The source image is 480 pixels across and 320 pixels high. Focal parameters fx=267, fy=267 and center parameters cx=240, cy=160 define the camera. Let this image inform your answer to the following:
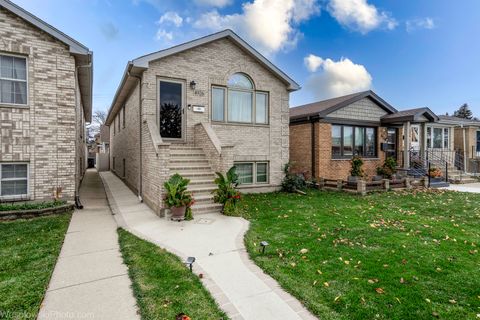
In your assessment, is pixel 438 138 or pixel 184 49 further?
pixel 438 138

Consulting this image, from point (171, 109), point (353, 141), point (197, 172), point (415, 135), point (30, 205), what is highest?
point (171, 109)

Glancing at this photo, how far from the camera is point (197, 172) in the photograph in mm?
8906

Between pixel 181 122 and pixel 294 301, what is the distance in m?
8.31

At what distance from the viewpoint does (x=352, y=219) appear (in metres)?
7.13

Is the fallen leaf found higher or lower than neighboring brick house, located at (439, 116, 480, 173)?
lower

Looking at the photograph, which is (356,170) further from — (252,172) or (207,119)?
(207,119)

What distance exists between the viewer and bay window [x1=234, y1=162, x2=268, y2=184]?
37.2 feet

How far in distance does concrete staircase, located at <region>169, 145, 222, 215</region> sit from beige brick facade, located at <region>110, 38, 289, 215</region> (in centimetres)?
28

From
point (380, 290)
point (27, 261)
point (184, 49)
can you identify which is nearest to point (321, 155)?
point (184, 49)

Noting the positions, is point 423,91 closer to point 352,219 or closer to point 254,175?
point 254,175

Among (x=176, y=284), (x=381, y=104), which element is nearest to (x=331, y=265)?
(x=176, y=284)

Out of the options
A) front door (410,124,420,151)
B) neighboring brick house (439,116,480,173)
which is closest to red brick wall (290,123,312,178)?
front door (410,124,420,151)

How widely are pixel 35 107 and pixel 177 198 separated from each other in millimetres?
5207

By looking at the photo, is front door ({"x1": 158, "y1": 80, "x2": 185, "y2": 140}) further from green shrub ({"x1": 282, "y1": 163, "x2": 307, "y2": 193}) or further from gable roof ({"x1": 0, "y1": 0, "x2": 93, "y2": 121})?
green shrub ({"x1": 282, "y1": 163, "x2": 307, "y2": 193})
